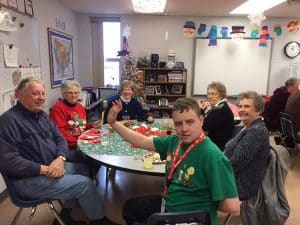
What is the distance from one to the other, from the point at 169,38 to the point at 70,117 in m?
3.60

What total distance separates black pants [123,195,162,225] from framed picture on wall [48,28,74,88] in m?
3.05

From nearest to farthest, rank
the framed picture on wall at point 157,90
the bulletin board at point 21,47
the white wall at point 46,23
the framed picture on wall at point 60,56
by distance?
the bulletin board at point 21,47
the white wall at point 46,23
the framed picture on wall at point 60,56
the framed picture on wall at point 157,90

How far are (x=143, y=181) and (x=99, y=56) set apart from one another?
3348mm

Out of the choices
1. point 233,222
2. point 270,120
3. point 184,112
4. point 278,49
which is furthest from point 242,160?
point 278,49

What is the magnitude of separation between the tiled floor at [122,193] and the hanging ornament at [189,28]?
3.26 m

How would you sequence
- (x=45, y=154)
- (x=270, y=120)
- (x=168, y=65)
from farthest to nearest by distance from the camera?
(x=168, y=65) < (x=270, y=120) < (x=45, y=154)

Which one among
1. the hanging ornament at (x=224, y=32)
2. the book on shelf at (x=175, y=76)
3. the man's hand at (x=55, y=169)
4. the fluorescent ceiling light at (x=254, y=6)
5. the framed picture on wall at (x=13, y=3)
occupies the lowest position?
the man's hand at (x=55, y=169)

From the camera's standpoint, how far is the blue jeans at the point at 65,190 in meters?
1.71

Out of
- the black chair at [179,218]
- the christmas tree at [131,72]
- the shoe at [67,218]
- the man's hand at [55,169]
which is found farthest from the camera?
the christmas tree at [131,72]

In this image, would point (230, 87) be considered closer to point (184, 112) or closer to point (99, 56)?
point (99, 56)

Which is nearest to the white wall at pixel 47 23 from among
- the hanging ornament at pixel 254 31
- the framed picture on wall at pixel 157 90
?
the framed picture on wall at pixel 157 90

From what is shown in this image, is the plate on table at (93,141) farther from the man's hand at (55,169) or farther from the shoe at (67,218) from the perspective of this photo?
the shoe at (67,218)

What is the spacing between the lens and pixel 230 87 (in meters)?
5.74

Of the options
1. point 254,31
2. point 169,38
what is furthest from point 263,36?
point 169,38
